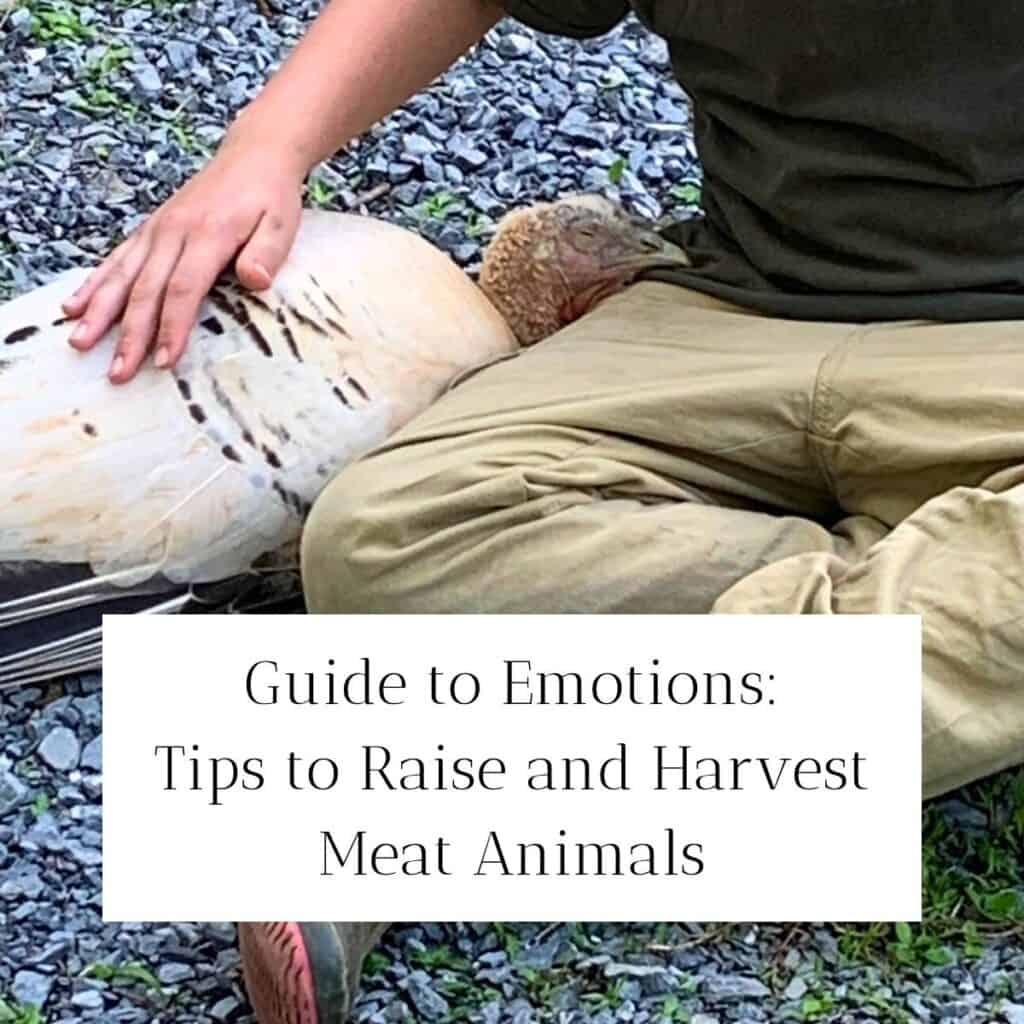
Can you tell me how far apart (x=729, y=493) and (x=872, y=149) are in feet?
0.83

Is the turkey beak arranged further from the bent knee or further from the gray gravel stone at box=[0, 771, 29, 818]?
the gray gravel stone at box=[0, 771, 29, 818]

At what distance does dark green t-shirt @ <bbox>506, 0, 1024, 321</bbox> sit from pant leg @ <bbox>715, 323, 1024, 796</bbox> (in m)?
0.05

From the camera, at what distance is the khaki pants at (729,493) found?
4.45ft

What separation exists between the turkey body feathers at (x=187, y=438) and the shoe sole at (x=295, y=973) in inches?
13.6

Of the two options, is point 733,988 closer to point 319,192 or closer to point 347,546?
point 347,546

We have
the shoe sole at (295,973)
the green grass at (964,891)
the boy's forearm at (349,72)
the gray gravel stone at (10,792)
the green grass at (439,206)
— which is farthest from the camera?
the green grass at (439,206)

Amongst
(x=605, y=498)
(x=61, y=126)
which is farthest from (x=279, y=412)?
(x=61, y=126)

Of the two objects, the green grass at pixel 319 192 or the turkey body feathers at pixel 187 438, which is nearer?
the turkey body feathers at pixel 187 438

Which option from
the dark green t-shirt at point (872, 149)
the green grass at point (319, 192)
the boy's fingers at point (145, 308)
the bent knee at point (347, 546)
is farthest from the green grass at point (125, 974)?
the green grass at point (319, 192)

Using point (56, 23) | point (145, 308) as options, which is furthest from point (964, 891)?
point (56, 23)

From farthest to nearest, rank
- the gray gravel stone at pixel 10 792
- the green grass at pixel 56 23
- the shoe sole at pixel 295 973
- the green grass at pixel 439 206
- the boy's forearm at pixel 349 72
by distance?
the green grass at pixel 56 23 → the green grass at pixel 439 206 → the boy's forearm at pixel 349 72 → the gray gravel stone at pixel 10 792 → the shoe sole at pixel 295 973

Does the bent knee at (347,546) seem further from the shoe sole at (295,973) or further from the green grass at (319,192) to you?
the green grass at (319,192)

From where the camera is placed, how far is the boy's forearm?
165cm

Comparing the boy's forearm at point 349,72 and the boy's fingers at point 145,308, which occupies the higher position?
the boy's forearm at point 349,72
